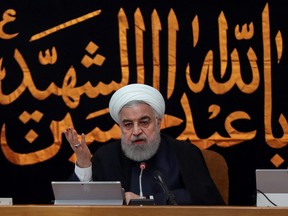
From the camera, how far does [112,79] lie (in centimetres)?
596

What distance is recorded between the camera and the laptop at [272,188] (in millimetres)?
4163

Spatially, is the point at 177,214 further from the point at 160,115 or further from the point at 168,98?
the point at 168,98

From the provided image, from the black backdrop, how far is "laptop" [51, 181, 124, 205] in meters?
1.92

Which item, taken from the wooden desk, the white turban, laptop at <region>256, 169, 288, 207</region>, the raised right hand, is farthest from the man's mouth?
the wooden desk

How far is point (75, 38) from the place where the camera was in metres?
5.97

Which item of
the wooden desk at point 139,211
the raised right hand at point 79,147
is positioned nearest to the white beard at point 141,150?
the raised right hand at point 79,147

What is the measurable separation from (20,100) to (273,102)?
1819mm

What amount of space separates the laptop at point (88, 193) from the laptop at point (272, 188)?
2.42ft

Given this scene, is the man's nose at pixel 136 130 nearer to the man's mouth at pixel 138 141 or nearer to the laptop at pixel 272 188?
the man's mouth at pixel 138 141

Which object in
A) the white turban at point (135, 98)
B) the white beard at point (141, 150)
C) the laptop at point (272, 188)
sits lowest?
the laptop at point (272, 188)

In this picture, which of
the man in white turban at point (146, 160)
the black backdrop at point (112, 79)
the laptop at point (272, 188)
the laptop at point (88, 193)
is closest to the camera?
the laptop at point (88, 193)

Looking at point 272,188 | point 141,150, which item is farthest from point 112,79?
point 272,188

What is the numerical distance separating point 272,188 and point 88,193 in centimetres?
96

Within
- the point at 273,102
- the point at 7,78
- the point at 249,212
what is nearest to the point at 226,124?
the point at 273,102
